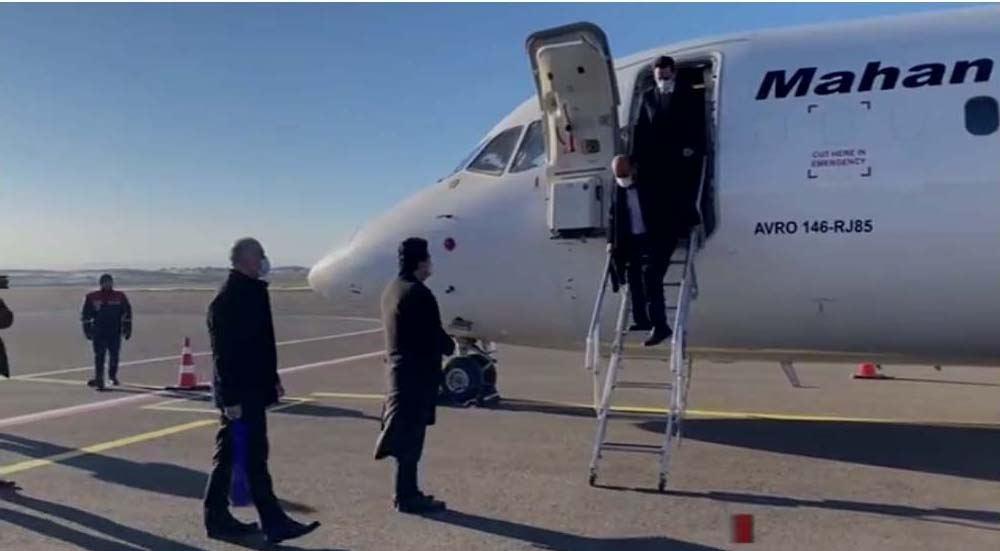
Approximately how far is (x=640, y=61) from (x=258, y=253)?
15.8 ft

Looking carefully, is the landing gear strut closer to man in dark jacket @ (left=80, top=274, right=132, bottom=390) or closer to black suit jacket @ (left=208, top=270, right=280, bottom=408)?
black suit jacket @ (left=208, top=270, right=280, bottom=408)

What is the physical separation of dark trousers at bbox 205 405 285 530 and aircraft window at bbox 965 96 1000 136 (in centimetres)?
600

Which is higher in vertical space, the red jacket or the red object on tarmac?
the red jacket

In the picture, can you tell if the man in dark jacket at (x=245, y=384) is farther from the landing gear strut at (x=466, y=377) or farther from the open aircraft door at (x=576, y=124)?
the landing gear strut at (x=466, y=377)

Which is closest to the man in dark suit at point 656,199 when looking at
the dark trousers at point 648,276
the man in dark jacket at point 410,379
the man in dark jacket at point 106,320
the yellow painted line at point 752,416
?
the dark trousers at point 648,276

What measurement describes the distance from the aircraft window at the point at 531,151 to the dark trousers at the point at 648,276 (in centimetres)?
185

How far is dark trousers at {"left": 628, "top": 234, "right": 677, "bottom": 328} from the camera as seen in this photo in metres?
8.34

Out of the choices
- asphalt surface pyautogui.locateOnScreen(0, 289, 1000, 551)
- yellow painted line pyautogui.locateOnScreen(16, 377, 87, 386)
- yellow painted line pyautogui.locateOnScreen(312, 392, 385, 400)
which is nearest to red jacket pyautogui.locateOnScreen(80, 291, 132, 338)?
asphalt surface pyautogui.locateOnScreen(0, 289, 1000, 551)

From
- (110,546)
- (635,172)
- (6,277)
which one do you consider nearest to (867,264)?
(635,172)

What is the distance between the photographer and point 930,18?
8.65 meters

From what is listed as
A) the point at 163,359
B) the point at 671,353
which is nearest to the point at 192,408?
the point at 671,353

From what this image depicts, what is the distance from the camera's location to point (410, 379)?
6.83m

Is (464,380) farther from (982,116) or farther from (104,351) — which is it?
(982,116)

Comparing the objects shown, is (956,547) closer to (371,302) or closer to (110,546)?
(110,546)
